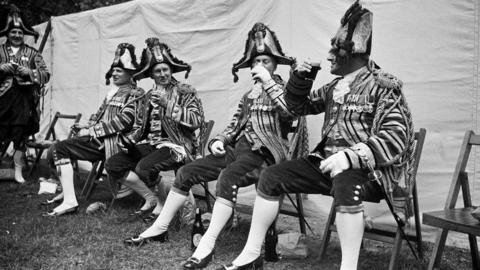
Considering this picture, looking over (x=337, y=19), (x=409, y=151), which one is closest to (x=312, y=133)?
(x=337, y=19)

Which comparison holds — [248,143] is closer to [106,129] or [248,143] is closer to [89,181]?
[106,129]

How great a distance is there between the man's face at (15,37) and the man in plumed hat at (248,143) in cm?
350

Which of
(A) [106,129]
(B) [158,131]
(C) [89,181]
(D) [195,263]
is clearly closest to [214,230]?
(D) [195,263]

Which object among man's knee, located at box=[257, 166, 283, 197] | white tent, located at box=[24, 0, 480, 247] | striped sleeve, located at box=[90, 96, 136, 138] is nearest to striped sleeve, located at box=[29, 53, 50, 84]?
white tent, located at box=[24, 0, 480, 247]

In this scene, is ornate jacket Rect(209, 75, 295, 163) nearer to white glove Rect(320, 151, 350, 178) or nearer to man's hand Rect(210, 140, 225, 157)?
man's hand Rect(210, 140, 225, 157)

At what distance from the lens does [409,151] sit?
3199 mm

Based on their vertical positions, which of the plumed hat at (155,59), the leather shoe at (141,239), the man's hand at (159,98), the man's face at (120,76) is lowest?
the leather shoe at (141,239)

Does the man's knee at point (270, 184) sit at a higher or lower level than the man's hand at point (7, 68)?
lower

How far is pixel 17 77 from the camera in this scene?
21.0 feet

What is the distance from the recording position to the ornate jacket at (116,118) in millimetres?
5172

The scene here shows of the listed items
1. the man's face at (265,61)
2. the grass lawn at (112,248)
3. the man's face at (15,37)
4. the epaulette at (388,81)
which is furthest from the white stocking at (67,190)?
the epaulette at (388,81)

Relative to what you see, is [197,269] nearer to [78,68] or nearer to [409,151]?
[409,151]

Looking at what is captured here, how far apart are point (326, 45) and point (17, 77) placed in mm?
3910

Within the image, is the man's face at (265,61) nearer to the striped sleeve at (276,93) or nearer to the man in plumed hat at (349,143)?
the striped sleeve at (276,93)
